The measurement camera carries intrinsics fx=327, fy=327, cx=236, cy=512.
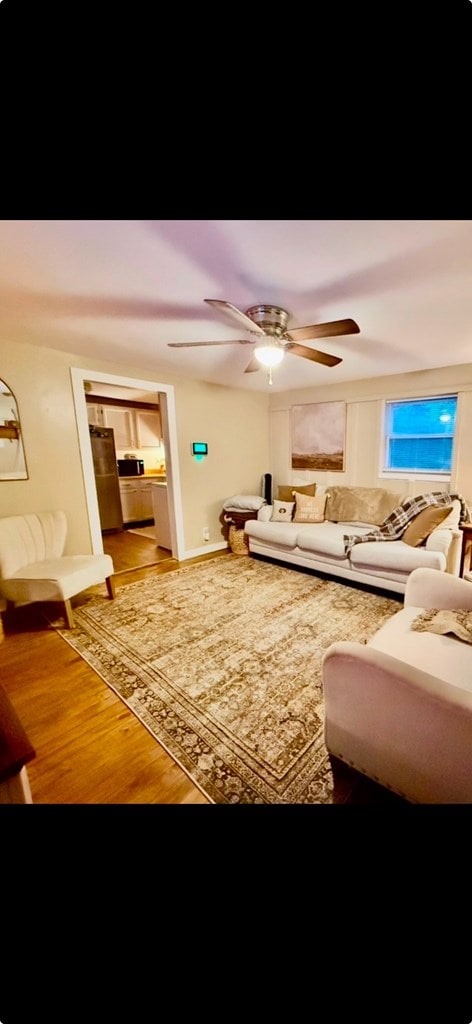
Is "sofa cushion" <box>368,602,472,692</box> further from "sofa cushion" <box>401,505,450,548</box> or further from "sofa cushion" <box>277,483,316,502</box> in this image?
"sofa cushion" <box>277,483,316,502</box>

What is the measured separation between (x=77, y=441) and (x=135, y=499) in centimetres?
261

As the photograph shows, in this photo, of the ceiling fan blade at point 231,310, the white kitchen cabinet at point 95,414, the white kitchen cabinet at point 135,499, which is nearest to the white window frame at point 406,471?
the ceiling fan blade at point 231,310

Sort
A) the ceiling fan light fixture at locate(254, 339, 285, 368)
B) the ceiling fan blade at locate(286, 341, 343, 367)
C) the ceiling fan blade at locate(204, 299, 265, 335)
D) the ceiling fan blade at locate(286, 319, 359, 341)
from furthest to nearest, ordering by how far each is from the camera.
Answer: the ceiling fan blade at locate(286, 341, 343, 367) < the ceiling fan light fixture at locate(254, 339, 285, 368) < the ceiling fan blade at locate(286, 319, 359, 341) < the ceiling fan blade at locate(204, 299, 265, 335)

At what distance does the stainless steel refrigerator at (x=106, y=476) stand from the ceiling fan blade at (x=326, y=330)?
12.1 feet

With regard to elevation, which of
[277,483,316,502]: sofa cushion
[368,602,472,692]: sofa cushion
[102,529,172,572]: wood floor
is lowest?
[102,529,172,572]: wood floor

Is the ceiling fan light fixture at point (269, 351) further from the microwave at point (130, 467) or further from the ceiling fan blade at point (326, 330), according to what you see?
the microwave at point (130, 467)

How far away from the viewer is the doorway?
3.10 metres

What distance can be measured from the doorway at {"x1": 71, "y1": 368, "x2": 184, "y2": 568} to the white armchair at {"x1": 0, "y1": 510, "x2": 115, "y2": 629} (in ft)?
1.27

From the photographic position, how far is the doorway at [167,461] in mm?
3098

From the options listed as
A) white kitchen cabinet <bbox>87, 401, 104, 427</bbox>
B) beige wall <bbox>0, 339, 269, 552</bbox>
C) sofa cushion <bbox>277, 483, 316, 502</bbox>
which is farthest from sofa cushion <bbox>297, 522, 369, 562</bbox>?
white kitchen cabinet <bbox>87, 401, 104, 427</bbox>

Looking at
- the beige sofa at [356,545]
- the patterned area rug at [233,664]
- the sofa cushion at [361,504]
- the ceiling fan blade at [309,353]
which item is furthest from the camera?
the sofa cushion at [361,504]
